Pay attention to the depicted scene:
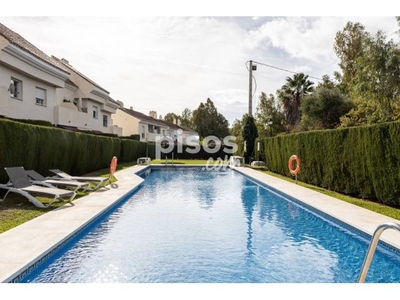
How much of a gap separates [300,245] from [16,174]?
780 cm

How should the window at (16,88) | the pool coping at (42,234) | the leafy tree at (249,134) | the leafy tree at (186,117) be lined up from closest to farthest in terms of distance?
the pool coping at (42,234) < the window at (16,88) < the leafy tree at (249,134) < the leafy tree at (186,117)

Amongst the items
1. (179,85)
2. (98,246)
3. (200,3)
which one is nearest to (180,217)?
(98,246)

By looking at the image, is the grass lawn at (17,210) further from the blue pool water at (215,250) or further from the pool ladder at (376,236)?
the pool ladder at (376,236)

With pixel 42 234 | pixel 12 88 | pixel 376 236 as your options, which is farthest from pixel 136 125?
pixel 376 236

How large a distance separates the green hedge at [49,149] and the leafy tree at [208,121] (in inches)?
1806

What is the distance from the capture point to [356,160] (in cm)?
1120

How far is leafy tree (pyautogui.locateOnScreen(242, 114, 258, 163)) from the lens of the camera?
101 feet

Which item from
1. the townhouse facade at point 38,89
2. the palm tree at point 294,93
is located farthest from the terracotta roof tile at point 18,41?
the palm tree at point 294,93

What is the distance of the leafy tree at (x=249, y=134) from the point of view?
30.8 m

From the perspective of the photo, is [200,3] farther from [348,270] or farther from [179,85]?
[179,85]

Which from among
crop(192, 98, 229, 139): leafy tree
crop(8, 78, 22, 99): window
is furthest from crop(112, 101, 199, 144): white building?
crop(8, 78, 22, 99): window

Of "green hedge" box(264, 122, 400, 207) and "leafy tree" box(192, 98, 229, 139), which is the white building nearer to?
"leafy tree" box(192, 98, 229, 139)
